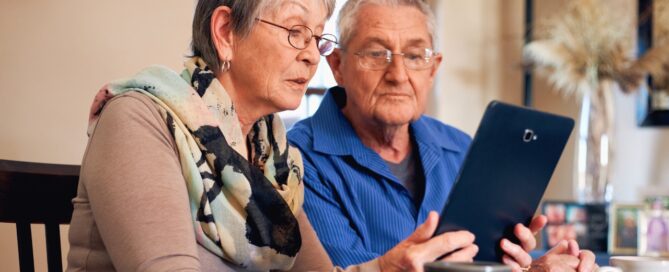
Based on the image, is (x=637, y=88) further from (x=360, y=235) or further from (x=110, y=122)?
(x=110, y=122)

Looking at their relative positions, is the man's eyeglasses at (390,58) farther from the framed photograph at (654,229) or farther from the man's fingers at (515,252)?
the framed photograph at (654,229)

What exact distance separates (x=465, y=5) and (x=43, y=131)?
2.76 metres

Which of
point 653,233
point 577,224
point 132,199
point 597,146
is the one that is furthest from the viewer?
point 597,146

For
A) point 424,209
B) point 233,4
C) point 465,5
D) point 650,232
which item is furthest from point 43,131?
point 465,5

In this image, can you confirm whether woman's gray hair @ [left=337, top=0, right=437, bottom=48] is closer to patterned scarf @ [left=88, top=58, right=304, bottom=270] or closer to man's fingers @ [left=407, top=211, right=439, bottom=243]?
patterned scarf @ [left=88, top=58, right=304, bottom=270]

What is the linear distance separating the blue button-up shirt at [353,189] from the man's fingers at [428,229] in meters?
0.50

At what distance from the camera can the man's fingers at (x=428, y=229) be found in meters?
1.37

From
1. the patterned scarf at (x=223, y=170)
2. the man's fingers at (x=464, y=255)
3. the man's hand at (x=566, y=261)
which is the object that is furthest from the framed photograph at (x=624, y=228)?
the man's fingers at (x=464, y=255)

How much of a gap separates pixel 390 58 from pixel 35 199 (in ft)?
3.02

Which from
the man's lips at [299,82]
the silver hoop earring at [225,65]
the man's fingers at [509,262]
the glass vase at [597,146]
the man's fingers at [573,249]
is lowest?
the glass vase at [597,146]

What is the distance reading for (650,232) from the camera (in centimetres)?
351

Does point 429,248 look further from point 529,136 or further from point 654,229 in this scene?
point 654,229

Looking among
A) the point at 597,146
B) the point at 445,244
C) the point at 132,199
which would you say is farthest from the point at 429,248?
the point at 597,146

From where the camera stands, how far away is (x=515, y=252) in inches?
60.2
